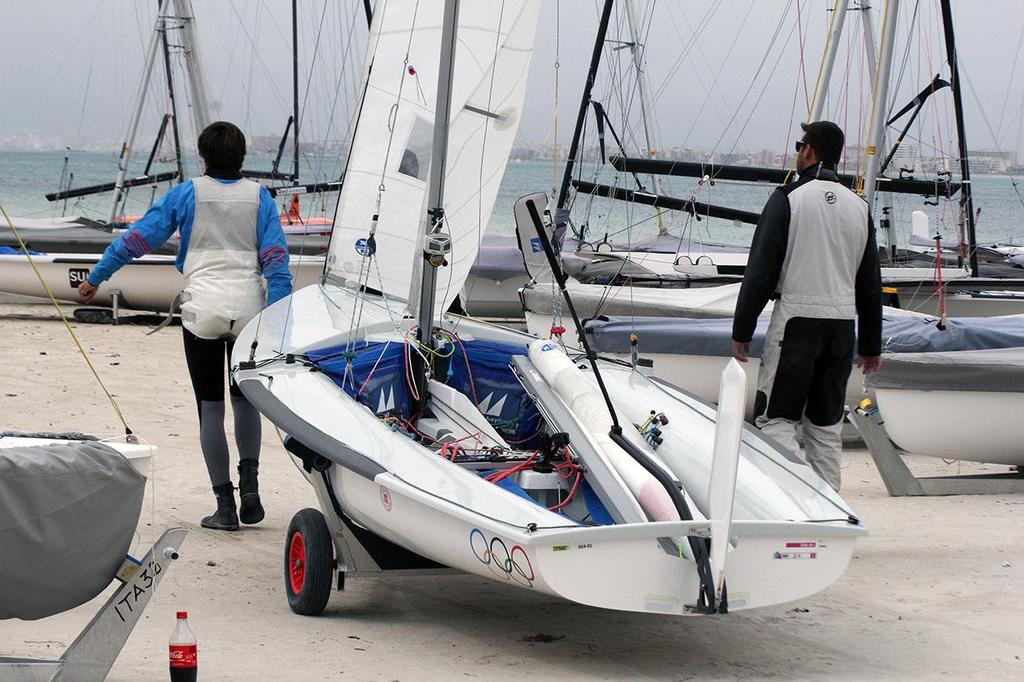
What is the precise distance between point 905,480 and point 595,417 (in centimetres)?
273

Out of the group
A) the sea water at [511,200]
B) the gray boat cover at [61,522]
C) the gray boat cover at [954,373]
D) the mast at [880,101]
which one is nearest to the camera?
the gray boat cover at [61,522]

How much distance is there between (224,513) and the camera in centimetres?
505

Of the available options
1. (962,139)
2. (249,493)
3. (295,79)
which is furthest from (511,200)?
(249,493)

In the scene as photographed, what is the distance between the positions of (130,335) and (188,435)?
4.11 meters

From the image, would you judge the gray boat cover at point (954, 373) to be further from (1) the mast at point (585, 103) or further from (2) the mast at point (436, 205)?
(1) the mast at point (585, 103)

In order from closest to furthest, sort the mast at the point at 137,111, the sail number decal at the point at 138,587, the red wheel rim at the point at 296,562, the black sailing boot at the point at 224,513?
the sail number decal at the point at 138,587, the red wheel rim at the point at 296,562, the black sailing boot at the point at 224,513, the mast at the point at 137,111

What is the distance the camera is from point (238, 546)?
4.85 m

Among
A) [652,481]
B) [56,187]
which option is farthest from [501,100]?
[56,187]

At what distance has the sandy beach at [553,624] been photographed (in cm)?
353

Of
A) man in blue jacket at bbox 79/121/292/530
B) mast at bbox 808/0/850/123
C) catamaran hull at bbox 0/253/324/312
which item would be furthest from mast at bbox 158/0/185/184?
man in blue jacket at bbox 79/121/292/530

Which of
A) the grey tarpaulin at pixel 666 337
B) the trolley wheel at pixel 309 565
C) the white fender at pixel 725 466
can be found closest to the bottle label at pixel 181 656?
the trolley wheel at pixel 309 565

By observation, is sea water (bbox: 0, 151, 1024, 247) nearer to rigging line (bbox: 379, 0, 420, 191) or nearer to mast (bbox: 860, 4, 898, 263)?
mast (bbox: 860, 4, 898, 263)

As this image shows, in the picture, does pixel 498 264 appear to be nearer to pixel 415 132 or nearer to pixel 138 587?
pixel 415 132

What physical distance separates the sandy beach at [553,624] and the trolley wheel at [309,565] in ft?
0.22
